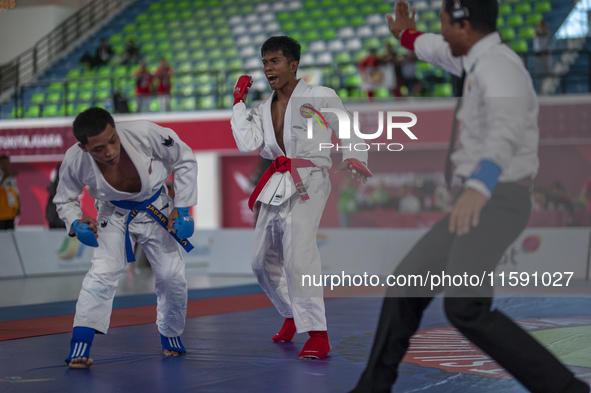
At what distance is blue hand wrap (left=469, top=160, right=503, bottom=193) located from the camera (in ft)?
6.75

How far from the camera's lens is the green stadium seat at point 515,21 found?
14875 millimetres

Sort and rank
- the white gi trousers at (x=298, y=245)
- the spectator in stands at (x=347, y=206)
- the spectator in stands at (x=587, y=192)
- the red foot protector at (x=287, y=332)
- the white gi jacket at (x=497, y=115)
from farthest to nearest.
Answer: the spectator in stands at (x=587, y=192) < the spectator in stands at (x=347, y=206) < the red foot protector at (x=287, y=332) < the white gi trousers at (x=298, y=245) < the white gi jacket at (x=497, y=115)

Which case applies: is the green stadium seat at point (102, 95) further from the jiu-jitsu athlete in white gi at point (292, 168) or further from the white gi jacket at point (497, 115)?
the white gi jacket at point (497, 115)

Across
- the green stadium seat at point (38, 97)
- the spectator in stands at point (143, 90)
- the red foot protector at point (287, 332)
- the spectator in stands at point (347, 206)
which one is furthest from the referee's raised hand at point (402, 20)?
the green stadium seat at point (38, 97)

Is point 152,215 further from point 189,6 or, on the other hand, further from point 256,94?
point 189,6

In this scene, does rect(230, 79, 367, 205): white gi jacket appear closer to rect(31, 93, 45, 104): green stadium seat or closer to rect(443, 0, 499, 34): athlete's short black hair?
rect(443, 0, 499, 34): athlete's short black hair

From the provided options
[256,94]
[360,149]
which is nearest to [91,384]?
[360,149]

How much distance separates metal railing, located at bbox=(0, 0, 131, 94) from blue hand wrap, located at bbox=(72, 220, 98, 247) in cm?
1453

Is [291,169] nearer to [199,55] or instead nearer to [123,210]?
[123,210]

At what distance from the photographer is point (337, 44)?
53.5 ft

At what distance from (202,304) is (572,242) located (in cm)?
471

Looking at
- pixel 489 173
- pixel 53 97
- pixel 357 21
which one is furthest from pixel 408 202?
pixel 53 97

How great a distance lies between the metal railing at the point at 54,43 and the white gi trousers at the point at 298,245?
47.6ft

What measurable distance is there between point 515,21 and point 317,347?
526 inches
